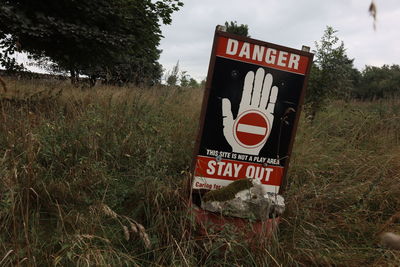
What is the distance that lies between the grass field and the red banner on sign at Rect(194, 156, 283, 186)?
18cm

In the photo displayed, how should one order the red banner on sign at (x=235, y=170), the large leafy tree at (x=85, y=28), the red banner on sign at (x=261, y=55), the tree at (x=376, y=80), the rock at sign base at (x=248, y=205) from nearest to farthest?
Answer: 1. the rock at sign base at (x=248, y=205)
2. the red banner on sign at (x=261, y=55)
3. the red banner on sign at (x=235, y=170)
4. the large leafy tree at (x=85, y=28)
5. the tree at (x=376, y=80)

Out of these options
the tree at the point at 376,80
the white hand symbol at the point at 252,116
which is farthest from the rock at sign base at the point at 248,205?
the tree at the point at 376,80

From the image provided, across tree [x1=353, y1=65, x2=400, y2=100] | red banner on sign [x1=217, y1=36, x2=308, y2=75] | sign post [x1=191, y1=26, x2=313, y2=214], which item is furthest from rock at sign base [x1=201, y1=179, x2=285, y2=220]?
tree [x1=353, y1=65, x2=400, y2=100]

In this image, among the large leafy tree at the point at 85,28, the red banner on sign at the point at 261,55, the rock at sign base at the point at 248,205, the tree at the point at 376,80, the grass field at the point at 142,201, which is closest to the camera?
the grass field at the point at 142,201

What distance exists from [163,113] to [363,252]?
3074 millimetres

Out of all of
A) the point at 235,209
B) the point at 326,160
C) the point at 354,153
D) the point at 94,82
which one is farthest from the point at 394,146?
the point at 94,82

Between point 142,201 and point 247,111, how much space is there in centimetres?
110

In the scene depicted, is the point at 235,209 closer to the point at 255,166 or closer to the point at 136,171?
the point at 255,166

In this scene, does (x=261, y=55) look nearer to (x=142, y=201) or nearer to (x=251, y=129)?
(x=251, y=129)

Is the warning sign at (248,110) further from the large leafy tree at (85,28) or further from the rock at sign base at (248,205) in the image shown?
the large leafy tree at (85,28)

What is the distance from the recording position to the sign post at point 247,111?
233 centimetres

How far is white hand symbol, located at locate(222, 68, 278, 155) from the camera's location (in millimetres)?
2387

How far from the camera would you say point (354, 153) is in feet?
13.2

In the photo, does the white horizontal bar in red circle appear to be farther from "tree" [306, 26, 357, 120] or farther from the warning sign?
"tree" [306, 26, 357, 120]
